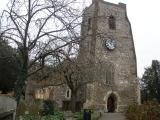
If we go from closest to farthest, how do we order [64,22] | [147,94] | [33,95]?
[64,22] → [33,95] → [147,94]

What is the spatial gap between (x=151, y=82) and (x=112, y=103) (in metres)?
20.1

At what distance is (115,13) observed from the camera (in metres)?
47.4

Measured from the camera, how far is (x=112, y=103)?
45312 mm

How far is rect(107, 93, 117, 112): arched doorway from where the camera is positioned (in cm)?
4453

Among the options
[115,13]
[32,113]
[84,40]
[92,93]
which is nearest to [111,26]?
[115,13]

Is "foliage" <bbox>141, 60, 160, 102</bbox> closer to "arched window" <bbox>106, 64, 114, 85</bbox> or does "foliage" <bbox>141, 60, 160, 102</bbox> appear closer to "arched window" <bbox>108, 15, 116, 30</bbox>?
"arched window" <bbox>106, 64, 114, 85</bbox>

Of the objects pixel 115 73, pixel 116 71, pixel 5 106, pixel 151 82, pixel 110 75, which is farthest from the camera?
pixel 151 82

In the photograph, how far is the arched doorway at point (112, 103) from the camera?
146 ft

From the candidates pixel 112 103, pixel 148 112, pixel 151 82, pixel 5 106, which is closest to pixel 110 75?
pixel 112 103

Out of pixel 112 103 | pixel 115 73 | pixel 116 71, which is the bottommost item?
pixel 112 103

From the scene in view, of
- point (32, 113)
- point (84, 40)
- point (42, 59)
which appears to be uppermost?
point (84, 40)

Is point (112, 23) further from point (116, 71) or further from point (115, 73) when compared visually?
point (115, 73)

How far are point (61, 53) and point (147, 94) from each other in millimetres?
50638

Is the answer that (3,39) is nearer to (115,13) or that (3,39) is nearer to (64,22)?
(64,22)
